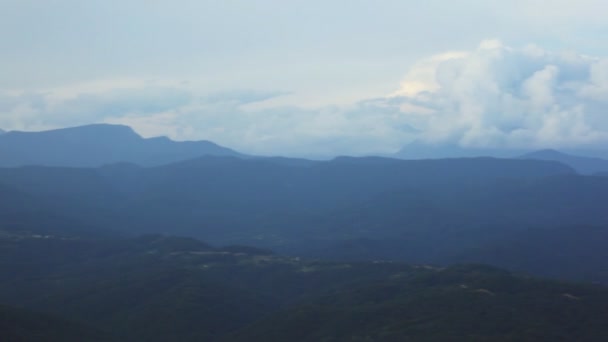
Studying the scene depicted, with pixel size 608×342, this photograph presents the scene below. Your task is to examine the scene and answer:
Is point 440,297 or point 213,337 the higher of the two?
point 440,297

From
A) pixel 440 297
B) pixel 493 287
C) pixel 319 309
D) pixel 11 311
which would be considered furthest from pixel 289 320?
pixel 11 311

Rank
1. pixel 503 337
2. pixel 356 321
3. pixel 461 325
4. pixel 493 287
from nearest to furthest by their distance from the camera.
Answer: pixel 503 337 → pixel 461 325 → pixel 356 321 → pixel 493 287

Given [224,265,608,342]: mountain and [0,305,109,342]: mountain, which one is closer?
[0,305,109,342]: mountain

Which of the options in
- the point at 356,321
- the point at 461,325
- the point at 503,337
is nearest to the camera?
the point at 503,337

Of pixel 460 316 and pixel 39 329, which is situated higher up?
pixel 460 316

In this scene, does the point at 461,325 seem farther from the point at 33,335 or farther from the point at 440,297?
the point at 33,335

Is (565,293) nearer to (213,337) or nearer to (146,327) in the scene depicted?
(213,337)

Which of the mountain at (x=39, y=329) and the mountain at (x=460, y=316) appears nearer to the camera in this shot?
the mountain at (x=39, y=329)

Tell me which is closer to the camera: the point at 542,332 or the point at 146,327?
the point at 542,332

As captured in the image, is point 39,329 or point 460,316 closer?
point 39,329

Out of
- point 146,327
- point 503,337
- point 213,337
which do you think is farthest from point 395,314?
point 146,327
